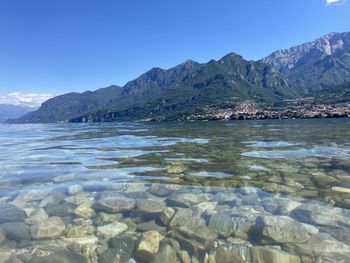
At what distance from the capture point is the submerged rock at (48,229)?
802 centimetres

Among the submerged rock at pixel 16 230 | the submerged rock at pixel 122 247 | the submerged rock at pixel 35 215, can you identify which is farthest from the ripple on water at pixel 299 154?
the submerged rock at pixel 16 230

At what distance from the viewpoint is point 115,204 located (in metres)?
10.0

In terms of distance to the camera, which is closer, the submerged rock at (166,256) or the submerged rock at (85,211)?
the submerged rock at (166,256)

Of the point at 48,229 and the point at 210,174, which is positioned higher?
the point at 48,229

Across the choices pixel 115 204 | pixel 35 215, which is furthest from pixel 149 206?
pixel 35 215

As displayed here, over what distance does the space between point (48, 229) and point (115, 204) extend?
7.49 ft

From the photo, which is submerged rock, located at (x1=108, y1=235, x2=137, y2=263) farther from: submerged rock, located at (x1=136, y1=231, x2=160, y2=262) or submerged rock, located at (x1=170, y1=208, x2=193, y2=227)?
submerged rock, located at (x1=170, y1=208, x2=193, y2=227)

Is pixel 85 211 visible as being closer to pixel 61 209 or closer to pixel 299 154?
pixel 61 209

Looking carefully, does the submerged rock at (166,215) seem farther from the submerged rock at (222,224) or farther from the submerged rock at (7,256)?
the submerged rock at (7,256)

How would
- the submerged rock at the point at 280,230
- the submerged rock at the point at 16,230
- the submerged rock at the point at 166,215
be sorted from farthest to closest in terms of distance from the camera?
the submerged rock at the point at 166,215 → the submerged rock at the point at 16,230 → the submerged rock at the point at 280,230

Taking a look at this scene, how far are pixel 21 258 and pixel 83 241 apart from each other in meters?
1.38

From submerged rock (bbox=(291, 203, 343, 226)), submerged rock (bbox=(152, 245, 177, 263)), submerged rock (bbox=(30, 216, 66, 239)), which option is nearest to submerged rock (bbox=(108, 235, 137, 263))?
submerged rock (bbox=(152, 245, 177, 263))

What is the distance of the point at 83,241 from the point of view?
7672 mm

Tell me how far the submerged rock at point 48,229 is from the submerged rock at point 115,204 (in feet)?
4.84
